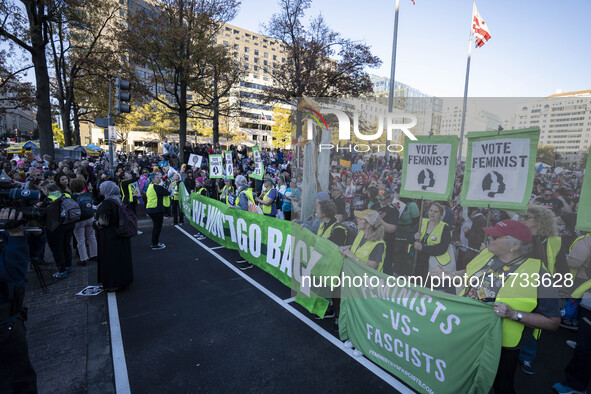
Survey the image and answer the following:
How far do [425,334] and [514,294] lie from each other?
3.04ft

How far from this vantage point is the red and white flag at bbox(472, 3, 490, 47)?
17267mm

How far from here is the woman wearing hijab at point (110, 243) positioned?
5.42 m

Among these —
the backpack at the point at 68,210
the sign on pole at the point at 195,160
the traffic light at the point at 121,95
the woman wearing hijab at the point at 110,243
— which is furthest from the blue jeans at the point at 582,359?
the sign on pole at the point at 195,160

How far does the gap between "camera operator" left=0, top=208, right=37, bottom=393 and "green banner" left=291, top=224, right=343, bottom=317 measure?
341cm

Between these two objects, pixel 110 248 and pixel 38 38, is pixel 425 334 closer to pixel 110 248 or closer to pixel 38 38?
pixel 110 248

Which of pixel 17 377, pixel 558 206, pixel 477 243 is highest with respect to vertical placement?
pixel 558 206

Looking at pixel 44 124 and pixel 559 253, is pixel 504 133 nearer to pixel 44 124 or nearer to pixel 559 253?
pixel 559 253

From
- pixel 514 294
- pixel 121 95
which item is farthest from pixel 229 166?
pixel 514 294

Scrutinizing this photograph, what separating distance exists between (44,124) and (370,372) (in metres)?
16.0

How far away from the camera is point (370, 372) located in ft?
11.8

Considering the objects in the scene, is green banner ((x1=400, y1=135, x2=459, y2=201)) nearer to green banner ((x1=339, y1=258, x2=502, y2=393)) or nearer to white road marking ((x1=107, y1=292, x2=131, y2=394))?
green banner ((x1=339, y1=258, x2=502, y2=393))

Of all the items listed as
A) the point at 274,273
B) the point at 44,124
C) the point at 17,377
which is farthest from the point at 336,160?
the point at 44,124

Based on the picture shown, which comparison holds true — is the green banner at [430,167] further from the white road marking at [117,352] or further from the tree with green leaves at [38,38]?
the tree with green leaves at [38,38]

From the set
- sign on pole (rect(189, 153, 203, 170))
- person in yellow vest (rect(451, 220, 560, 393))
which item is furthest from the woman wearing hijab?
sign on pole (rect(189, 153, 203, 170))
